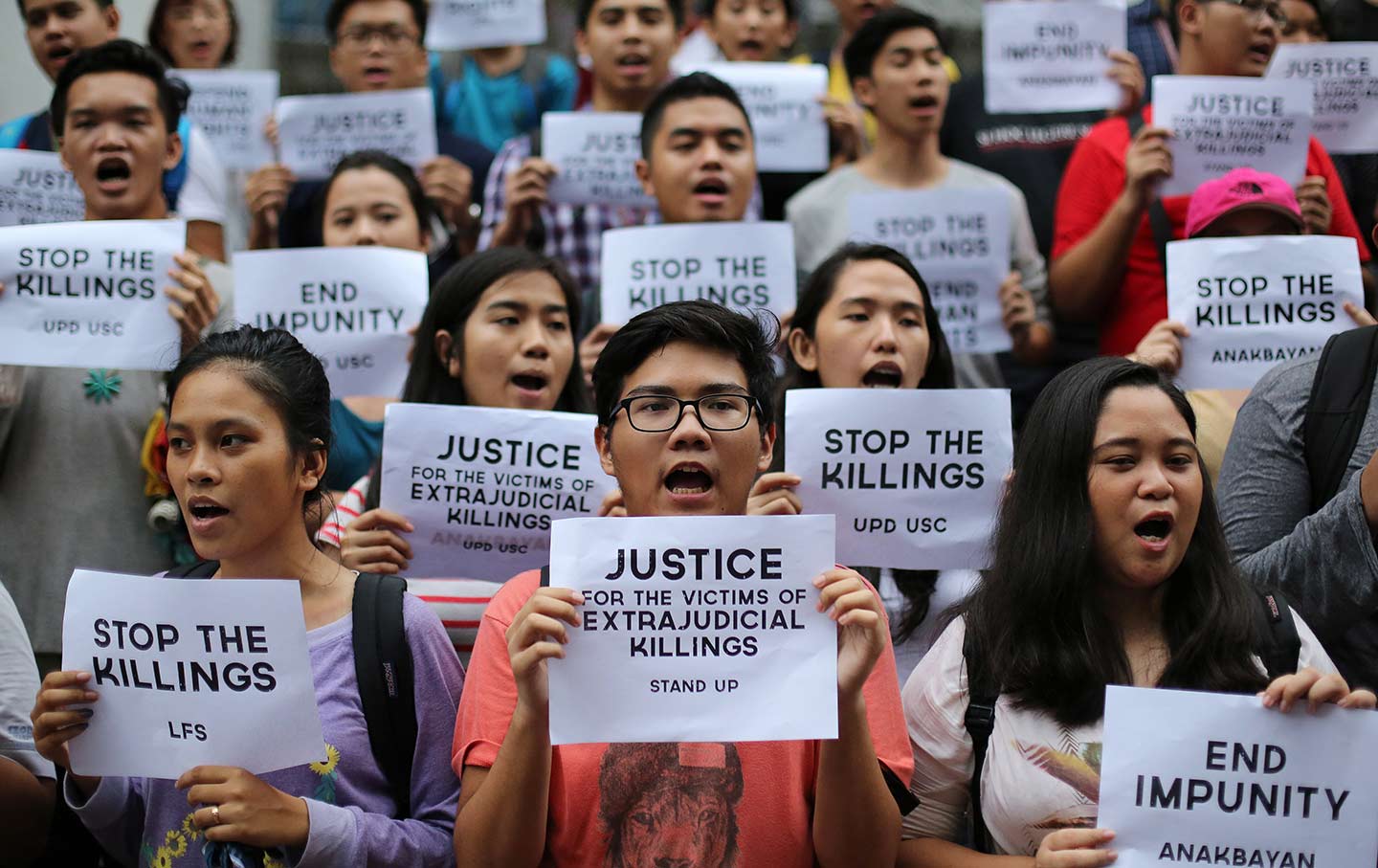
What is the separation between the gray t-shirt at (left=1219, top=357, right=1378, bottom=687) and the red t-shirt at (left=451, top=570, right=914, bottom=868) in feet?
4.27

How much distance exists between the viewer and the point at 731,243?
20.6 feet

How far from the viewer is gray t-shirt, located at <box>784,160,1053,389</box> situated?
690 cm

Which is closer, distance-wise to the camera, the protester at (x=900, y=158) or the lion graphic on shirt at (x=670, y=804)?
the lion graphic on shirt at (x=670, y=804)

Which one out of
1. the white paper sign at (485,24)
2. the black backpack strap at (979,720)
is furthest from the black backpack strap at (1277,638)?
the white paper sign at (485,24)

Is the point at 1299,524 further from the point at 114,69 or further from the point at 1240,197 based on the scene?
the point at 114,69

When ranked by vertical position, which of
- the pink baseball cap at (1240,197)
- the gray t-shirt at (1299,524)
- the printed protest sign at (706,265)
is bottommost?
A: the gray t-shirt at (1299,524)

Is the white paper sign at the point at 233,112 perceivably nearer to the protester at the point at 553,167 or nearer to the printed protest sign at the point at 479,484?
the protester at the point at 553,167

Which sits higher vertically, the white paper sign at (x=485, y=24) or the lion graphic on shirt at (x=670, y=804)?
the white paper sign at (x=485, y=24)

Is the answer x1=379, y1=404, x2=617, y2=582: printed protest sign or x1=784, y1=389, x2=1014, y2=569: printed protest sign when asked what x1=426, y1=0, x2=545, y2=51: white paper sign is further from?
x1=784, y1=389, x2=1014, y2=569: printed protest sign

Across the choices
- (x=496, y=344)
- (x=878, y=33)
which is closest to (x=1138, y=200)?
(x=878, y=33)

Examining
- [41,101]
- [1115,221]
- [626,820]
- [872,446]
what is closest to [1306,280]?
[1115,221]

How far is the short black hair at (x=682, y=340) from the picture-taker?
3854 mm

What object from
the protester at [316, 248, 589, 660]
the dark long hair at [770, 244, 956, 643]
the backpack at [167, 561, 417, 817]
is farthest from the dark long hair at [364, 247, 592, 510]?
the backpack at [167, 561, 417, 817]

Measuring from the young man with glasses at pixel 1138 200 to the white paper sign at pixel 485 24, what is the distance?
9.84 feet
